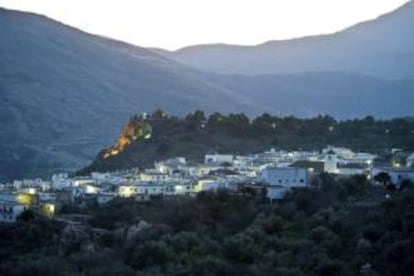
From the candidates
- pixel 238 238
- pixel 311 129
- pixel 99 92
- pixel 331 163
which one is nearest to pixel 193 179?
pixel 331 163

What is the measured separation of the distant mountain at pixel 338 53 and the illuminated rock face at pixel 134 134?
76.4 meters

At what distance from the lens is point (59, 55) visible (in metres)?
97.6

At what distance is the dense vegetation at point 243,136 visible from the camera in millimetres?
36469

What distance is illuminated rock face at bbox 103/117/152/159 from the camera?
39.6m

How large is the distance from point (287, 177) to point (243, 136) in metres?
13.9

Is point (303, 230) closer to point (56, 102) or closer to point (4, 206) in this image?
point (4, 206)

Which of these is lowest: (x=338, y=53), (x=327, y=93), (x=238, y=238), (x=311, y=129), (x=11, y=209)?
(x=238, y=238)

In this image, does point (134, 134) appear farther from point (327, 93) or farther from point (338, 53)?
point (338, 53)

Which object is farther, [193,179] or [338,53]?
[338,53]

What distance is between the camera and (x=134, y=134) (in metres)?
40.2

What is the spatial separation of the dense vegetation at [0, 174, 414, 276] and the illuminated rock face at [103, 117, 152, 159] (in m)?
15.0

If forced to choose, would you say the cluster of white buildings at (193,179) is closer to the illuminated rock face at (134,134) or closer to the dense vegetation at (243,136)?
the dense vegetation at (243,136)

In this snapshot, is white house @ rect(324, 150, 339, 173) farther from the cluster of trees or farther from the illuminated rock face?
the illuminated rock face

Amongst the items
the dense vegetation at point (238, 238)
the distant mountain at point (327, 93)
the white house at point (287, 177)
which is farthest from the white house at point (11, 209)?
the distant mountain at point (327, 93)
